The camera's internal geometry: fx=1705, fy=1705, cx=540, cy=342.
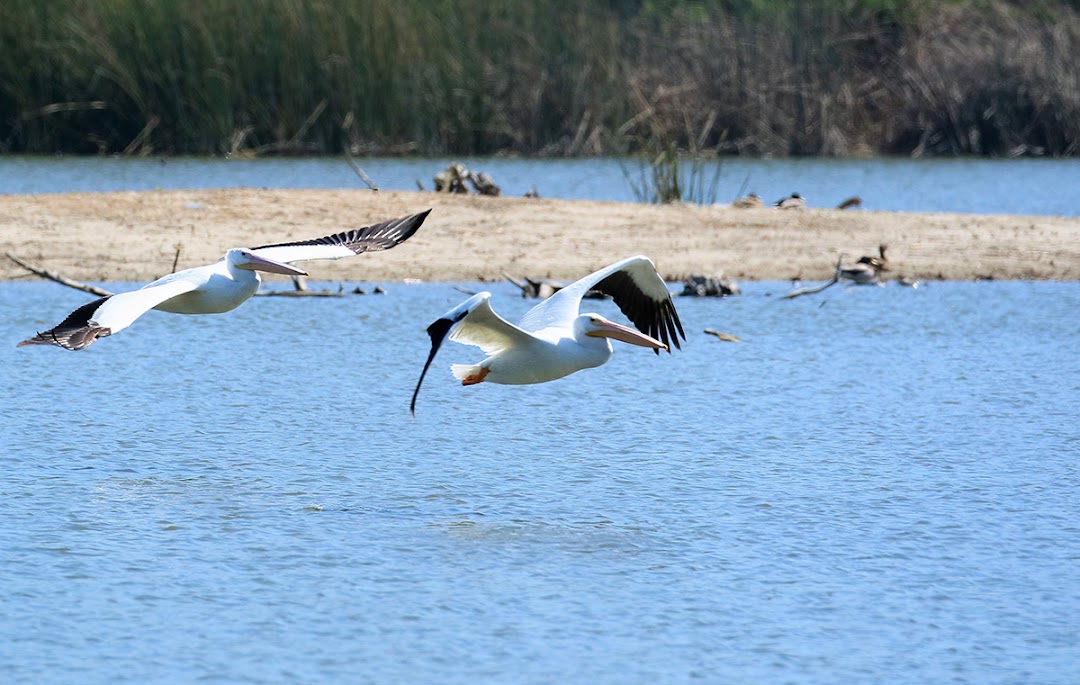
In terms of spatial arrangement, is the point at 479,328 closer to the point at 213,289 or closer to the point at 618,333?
the point at 618,333

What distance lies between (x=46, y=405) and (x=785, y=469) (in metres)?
3.83

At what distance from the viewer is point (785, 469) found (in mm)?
7504

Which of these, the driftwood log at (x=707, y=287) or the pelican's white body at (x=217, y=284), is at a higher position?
the pelican's white body at (x=217, y=284)

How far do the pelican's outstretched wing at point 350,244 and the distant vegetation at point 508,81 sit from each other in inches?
467

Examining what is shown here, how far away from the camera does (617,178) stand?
825 inches

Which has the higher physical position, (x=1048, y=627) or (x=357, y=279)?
(x=1048, y=627)

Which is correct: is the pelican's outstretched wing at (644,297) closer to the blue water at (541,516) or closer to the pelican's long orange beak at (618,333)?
the blue water at (541,516)

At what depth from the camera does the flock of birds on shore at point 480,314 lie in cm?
660

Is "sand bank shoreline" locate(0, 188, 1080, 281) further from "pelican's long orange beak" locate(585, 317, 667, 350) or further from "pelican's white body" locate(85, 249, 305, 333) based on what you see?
"pelican's long orange beak" locate(585, 317, 667, 350)

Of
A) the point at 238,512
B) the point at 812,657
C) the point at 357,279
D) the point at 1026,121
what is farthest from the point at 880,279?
the point at 1026,121

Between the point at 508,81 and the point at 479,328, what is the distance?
1604cm

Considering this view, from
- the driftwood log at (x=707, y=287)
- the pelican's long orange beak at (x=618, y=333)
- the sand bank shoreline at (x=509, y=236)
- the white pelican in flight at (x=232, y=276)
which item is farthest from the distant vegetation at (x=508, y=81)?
the pelican's long orange beak at (x=618, y=333)

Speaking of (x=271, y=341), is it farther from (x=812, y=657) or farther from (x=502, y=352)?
(x=812, y=657)

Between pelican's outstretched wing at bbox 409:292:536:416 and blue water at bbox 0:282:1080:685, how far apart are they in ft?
1.85
